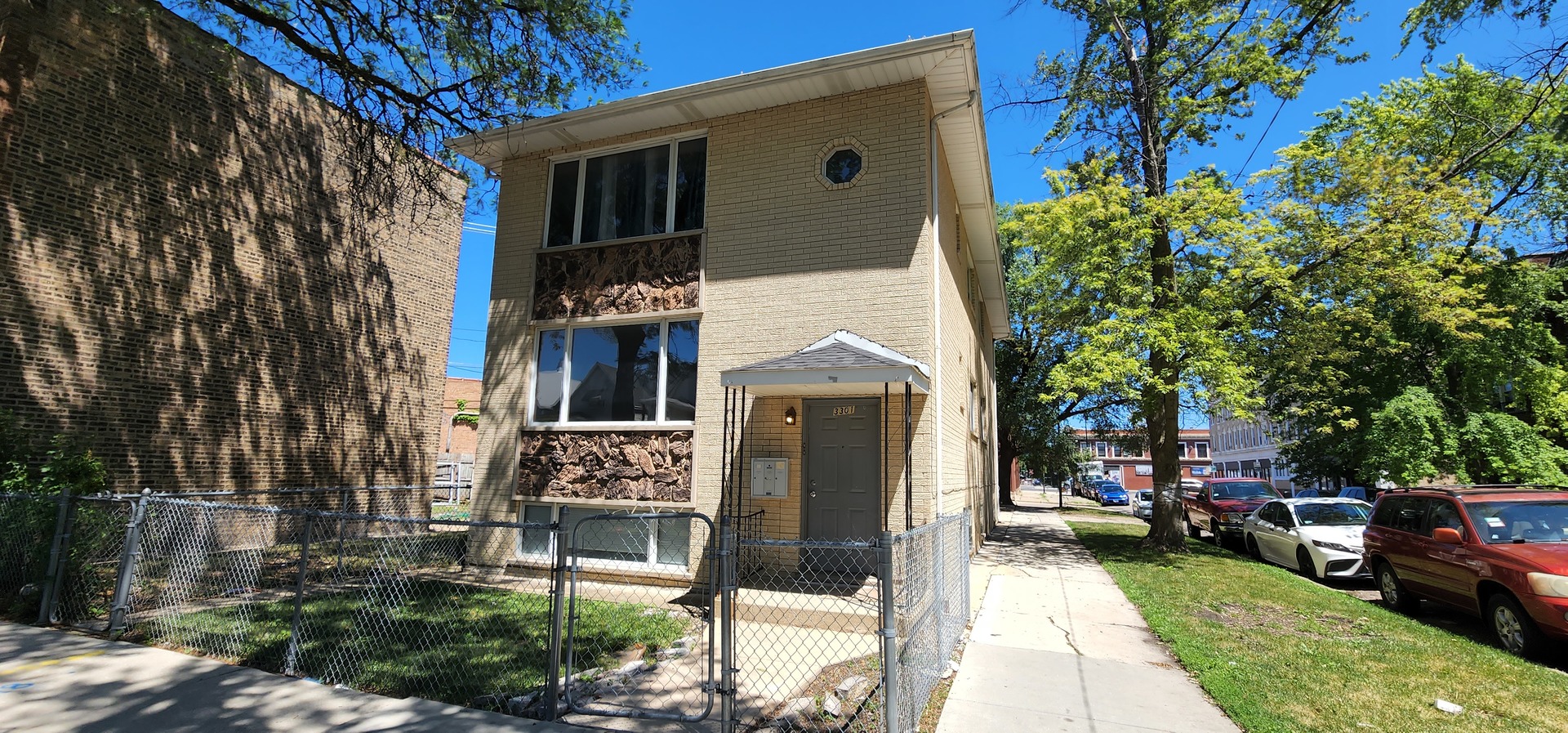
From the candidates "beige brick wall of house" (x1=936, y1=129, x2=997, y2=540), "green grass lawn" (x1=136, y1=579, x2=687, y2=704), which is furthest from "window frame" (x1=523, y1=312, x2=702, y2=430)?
"beige brick wall of house" (x1=936, y1=129, x2=997, y2=540)

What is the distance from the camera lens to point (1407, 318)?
1853 cm

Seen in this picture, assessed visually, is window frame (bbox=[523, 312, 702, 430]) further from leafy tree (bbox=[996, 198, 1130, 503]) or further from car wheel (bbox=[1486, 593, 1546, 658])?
leafy tree (bbox=[996, 198, 1130, 503])

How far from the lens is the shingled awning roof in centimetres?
721

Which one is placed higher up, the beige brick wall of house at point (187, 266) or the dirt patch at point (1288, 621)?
the beige brick wall of house at point (187, 266)

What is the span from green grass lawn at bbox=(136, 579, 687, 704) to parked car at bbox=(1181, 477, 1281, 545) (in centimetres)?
1493

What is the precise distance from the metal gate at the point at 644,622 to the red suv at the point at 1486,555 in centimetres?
748

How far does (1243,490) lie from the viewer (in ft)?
63.3

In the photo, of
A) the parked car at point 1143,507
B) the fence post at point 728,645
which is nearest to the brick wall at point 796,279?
the fence post at point 728,645

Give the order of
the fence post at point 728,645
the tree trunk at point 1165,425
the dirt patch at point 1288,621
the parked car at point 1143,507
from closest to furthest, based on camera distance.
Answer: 1. the fence post at point 728,645
2. the dirt patch at point 1288,621
3. the tree trunk at point 1165,425
4. the parked car at point 1143,507

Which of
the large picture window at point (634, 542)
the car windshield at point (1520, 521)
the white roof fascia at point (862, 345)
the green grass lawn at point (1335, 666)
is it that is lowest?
the green grass lawn at point (1335, 666)

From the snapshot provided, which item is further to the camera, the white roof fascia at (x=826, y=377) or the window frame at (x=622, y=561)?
the window frame at (x=622, y=561)

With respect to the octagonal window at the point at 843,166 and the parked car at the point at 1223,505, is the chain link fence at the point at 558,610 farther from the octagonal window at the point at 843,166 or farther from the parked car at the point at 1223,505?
the parked car at the point at 1223,505

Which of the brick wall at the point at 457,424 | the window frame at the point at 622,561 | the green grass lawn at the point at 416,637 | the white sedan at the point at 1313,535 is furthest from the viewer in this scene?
the brick wall at the point at 457,424

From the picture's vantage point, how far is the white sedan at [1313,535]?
37.5 feet
